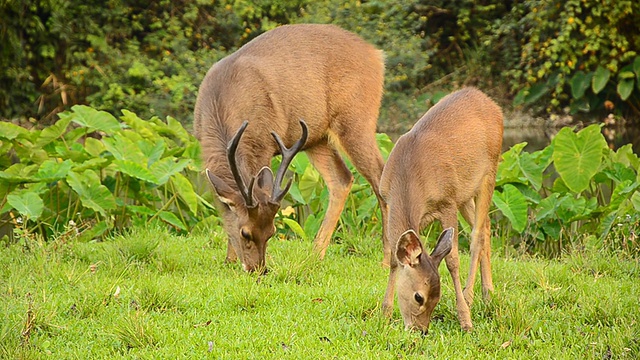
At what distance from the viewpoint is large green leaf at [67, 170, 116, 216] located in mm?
6844

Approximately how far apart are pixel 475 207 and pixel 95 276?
2382mm

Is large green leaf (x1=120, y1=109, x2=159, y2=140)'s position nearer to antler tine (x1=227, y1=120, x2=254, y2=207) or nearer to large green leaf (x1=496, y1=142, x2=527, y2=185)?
antler tine (x1=227, y1=120, x2=254, y2=207)

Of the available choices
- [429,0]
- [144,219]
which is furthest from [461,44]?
[144,219]

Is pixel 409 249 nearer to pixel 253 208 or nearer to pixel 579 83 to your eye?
pixel 253 208

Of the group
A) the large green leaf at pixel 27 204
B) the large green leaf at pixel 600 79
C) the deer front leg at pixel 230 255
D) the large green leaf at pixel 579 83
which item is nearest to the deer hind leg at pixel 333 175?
the deer front leg at pixel 230 255

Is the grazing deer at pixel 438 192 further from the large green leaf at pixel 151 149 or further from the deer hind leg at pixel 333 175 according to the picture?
the large green leaf at pixel 151 149

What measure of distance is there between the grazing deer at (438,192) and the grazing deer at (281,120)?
118 centimetres

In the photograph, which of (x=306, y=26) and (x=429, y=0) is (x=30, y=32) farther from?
(x=306, y=26)

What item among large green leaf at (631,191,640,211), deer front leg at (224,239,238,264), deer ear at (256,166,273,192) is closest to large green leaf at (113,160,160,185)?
deer front leg at (224,239,238,264)

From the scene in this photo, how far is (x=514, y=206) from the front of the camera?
22.4 ft

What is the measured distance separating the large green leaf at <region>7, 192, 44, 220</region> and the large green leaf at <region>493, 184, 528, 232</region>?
3452 mm

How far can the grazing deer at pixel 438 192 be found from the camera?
4.41 metres

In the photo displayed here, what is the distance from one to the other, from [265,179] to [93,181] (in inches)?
71.0

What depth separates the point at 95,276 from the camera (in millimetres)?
5469
